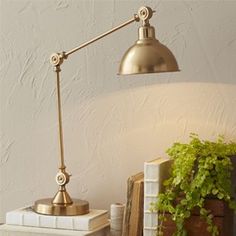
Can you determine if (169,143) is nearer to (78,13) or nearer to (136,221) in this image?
(136,221)

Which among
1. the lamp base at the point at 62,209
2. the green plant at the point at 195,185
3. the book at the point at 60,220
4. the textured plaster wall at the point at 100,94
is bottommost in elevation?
the book at the point at 60,220

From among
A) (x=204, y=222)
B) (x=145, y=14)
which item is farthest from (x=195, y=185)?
(x=145, y=14)

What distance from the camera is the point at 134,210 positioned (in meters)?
1.48

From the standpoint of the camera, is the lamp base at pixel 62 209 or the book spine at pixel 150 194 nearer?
the book spine at pixel 150 194

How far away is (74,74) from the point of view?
1.72 metres

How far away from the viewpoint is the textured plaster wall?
1592 mm

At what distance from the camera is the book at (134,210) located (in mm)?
1472

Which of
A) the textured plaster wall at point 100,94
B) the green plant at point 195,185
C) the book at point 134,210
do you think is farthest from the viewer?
the textured plaster wall at point 100,94

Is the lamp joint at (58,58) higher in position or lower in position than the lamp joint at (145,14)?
lower

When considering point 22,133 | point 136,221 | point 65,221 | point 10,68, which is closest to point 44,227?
point 65,221

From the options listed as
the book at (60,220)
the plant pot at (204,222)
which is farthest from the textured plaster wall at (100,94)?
the plant pot at (204,222)

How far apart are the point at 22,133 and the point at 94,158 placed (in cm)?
22

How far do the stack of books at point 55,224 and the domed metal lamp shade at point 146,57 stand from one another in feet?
1.18

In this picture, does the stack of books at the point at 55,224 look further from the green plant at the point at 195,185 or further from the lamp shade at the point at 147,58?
the lamp shade at the point at 147,58
